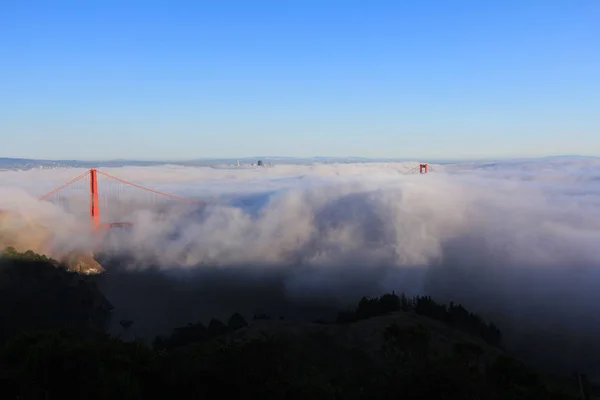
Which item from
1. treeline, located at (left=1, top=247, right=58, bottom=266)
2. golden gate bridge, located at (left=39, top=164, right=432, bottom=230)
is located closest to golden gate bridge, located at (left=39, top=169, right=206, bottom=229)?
golden gate bridge, located at (left=39, top=164, right=432, bottom=230)

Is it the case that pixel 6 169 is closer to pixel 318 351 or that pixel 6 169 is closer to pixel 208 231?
pixel 208 231

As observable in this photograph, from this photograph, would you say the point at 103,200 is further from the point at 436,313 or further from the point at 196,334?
the point at 436,313

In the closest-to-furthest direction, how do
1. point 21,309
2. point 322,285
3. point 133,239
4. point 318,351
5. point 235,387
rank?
1. point 235,387
2. point 318,351
3. point 21,309
4. point 322,285
5. point 133,239

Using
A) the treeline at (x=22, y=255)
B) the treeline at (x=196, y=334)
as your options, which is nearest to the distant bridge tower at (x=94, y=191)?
the treeline at (x=22, y=255)

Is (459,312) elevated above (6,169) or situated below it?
below

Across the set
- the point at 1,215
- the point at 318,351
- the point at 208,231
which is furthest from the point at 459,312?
the point at 208,231

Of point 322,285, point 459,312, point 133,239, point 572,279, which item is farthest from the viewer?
point 133,239

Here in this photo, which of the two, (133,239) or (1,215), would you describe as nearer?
(1,215)

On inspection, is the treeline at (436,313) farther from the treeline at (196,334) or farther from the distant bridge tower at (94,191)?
the distant bridge tower at (94,191)
